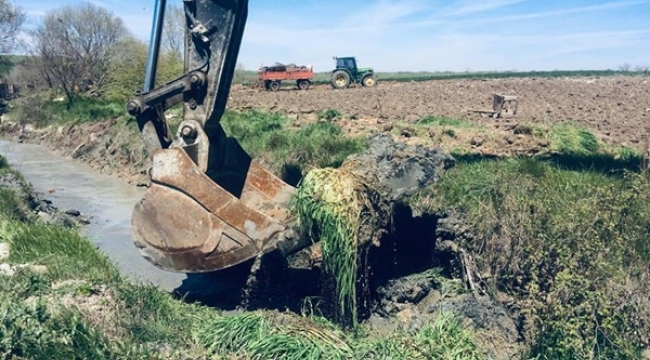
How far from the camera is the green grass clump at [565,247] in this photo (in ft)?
15.3

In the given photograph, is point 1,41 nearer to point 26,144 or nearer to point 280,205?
A: point 26,144

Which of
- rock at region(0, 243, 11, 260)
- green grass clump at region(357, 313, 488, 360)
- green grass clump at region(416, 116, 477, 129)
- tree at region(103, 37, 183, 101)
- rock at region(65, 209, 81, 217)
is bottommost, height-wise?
rock at region(65, 209, 81, 217)

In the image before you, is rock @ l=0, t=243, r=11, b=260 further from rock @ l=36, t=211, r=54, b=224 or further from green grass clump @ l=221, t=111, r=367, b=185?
green grass clump @ l=221, t=111, r=367, b=185

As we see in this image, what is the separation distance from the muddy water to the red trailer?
53.3ft

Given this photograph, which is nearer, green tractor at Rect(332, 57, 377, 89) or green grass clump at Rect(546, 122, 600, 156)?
green grass clump at Rect(546, 122, 600, 156)

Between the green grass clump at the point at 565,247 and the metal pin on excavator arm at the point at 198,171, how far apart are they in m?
1.88

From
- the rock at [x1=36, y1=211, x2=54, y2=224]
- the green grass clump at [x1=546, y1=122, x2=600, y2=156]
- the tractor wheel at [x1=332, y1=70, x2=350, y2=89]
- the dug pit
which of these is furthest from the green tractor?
the dug pit

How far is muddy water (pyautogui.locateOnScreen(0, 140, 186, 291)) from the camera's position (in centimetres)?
757

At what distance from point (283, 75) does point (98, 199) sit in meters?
22.8

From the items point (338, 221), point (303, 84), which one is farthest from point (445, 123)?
point (303, 84)

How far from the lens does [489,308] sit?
558 cm

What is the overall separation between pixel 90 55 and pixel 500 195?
91.7ft

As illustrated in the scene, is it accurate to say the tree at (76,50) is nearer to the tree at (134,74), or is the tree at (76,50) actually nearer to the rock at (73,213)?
the tree at (134,74)

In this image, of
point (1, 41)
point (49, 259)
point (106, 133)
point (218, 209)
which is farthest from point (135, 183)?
point (1, 41)
